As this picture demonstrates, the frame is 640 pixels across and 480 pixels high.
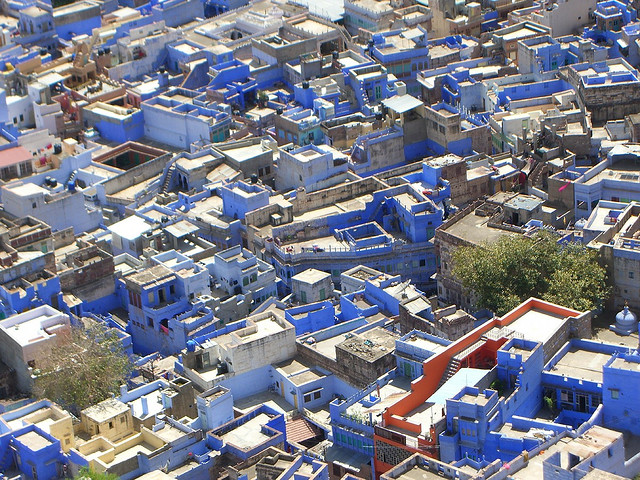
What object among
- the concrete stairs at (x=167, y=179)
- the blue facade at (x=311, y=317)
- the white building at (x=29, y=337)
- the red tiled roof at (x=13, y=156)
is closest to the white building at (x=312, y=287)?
the blue facade at (x=311, y=317)

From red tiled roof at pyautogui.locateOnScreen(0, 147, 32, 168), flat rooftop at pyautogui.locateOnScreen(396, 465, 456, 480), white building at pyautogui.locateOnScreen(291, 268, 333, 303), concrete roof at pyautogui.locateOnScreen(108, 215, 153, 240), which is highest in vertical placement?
flat rooftop at pyautogui.locateOnScreen(396, 465, 456, 480)

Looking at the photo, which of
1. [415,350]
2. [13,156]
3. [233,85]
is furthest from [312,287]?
[233,85]

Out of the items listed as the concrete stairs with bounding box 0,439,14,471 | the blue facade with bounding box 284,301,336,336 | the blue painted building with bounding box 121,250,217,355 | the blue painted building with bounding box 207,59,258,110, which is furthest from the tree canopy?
the blue painted building with bounding box 207,59,258,110

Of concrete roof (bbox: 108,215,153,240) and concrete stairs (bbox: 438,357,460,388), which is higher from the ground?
concrete stairs (bbox: 438,357,460,388)

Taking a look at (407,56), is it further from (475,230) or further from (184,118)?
(475,230)

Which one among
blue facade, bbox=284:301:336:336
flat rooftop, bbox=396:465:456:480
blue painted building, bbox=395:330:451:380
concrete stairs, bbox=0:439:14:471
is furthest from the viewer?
blue facade, bbox=284:301:336:336

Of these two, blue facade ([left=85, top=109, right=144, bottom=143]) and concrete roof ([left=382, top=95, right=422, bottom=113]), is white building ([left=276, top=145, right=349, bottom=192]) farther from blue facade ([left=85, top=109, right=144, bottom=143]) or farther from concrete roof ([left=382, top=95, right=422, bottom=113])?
blue facade ([left=85, top=109, right=144, bottom=143])
